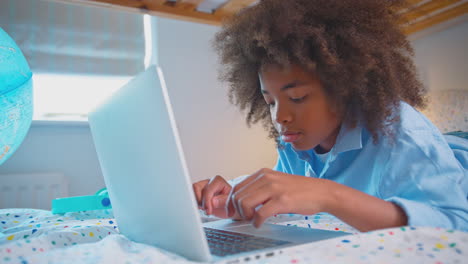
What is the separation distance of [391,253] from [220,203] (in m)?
0.31

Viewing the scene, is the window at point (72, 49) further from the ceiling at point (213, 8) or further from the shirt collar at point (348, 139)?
the shirt collar at point (348, 139)

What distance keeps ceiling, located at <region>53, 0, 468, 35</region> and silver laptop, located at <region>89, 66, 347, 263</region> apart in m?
1.41

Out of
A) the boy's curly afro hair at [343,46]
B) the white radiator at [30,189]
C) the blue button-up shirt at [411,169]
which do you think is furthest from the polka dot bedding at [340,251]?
the white radiator at [30,189]

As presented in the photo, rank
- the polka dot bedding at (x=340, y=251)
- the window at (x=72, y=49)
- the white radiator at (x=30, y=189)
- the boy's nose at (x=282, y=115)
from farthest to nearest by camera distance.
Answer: the window at (x=72, y=49) → the white radiator at (x=30, y=189) → the boy's nose at (x=282, y=115) → the polka dot bedding at (x=340, y=251)

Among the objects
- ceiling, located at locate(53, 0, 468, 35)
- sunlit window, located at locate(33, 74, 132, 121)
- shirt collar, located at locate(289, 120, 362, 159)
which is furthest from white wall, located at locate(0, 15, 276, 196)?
shirt collar, located at locate(289, 120, 362, 159)

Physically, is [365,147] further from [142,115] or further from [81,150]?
[81,150]

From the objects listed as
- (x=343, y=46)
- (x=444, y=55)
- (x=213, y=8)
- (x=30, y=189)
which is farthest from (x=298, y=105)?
(x=444, y=55)

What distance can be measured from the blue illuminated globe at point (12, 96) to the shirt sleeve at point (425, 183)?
796mm

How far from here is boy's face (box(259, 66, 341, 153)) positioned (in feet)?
2.73

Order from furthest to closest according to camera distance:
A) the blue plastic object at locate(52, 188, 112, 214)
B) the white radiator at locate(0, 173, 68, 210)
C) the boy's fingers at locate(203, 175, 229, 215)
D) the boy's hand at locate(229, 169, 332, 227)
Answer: the white radiator at locate(0, 173, 68, 210), the blue plastic object at locate(52, 188, 112, 214), the boy's fingers at locate(203, 175, 229, 215), the boy's hand at locate(229, 169, 332, 227)

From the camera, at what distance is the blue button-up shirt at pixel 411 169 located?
61 cm

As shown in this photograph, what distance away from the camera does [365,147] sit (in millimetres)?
850

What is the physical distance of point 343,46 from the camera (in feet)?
2.87

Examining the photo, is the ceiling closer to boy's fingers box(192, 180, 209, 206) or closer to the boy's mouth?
the boy's mouth
